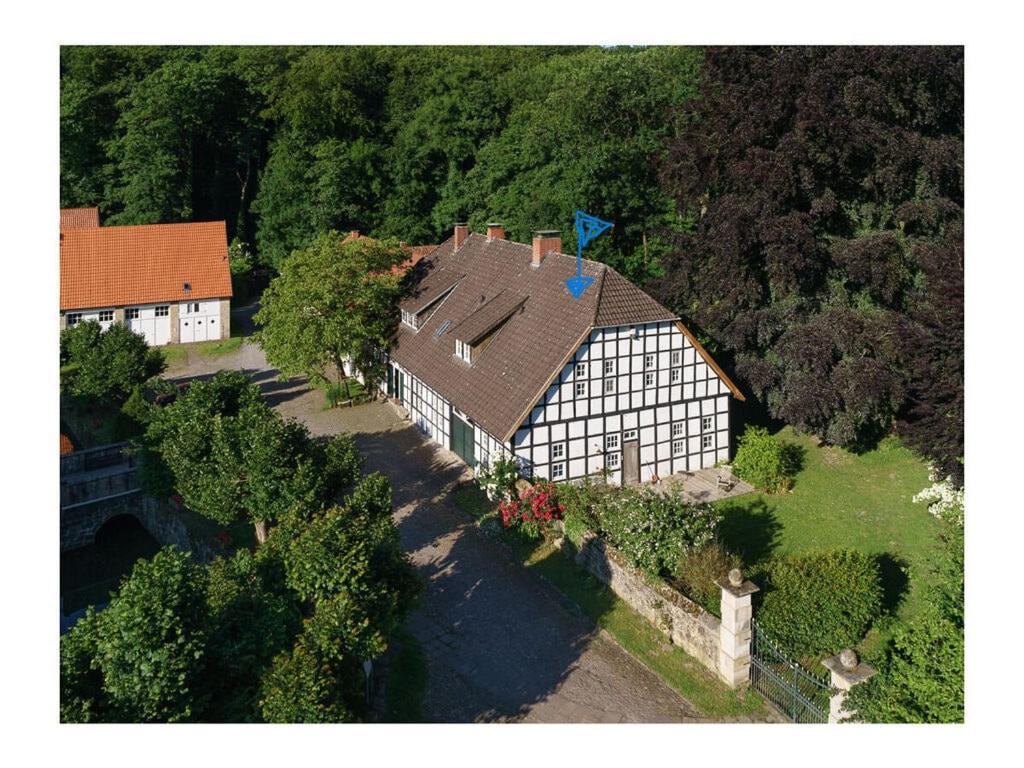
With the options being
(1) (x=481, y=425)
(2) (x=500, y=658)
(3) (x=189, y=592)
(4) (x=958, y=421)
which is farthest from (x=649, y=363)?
(3) (x=189, y=592)

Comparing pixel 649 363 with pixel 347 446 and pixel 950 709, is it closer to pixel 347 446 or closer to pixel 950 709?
pixel 347 446

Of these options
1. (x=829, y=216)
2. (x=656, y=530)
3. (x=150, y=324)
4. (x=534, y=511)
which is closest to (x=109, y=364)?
(x=150, y=324)

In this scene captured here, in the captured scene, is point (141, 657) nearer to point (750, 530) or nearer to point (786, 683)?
point (786, 683)

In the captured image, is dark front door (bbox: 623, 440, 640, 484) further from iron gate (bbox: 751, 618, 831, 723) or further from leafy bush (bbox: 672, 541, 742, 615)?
iron gate (bbox: 751, 618, 831, 723)

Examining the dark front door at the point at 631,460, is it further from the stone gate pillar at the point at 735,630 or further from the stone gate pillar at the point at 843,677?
the stone gate pillar at the point at 843,677

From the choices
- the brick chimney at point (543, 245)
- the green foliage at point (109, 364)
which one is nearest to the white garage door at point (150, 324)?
the green foliage at point (109, 364)

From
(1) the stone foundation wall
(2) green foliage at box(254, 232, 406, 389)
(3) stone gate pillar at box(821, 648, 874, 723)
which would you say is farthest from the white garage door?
(3) stone gate pillar at box(821, 648, 874, 723)

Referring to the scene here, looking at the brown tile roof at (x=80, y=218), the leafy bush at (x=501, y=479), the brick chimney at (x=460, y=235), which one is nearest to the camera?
the leafy bush at (x=501, y=479)
